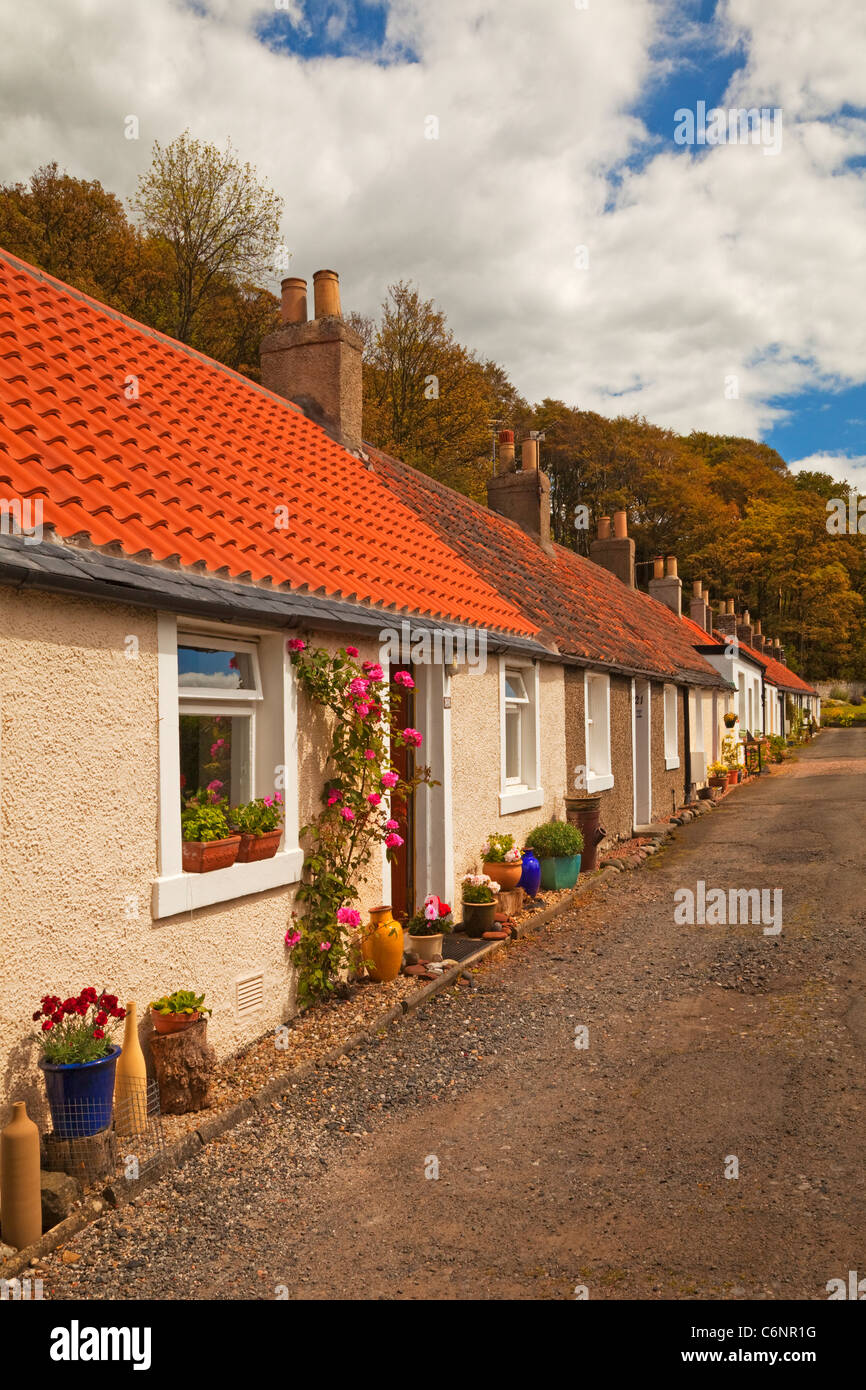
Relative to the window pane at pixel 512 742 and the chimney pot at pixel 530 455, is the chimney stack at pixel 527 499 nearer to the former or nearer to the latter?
the chimney pot at pixel 530 455

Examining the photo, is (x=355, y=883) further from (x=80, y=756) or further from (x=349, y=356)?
(x=349, y=356)

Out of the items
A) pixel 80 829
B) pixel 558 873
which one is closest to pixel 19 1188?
pixel 80 829

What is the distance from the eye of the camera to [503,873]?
10195 millimetres

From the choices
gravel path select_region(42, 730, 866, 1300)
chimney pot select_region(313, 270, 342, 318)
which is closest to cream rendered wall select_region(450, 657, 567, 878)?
gravel path select_region(42, 730, 866, 1300)

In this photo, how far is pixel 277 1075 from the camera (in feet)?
18.6

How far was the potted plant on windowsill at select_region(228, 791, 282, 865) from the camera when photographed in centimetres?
605

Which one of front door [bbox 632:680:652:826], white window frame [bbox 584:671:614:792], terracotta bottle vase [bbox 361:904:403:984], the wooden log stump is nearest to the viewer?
the wooden log stump

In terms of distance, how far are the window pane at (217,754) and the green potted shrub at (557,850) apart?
5.61 m

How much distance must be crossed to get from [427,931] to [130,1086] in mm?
3900

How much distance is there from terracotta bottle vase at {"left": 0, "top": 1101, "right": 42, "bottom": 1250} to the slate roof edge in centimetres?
233

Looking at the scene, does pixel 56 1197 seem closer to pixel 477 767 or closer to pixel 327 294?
pixel 477 767

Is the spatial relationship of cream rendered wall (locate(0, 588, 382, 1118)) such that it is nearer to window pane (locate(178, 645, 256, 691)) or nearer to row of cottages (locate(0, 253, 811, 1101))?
row of cottages (locate(0, 253, 811, 1101))

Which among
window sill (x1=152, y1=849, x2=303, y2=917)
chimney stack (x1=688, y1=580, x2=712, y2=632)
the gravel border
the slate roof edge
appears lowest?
the gravel border
